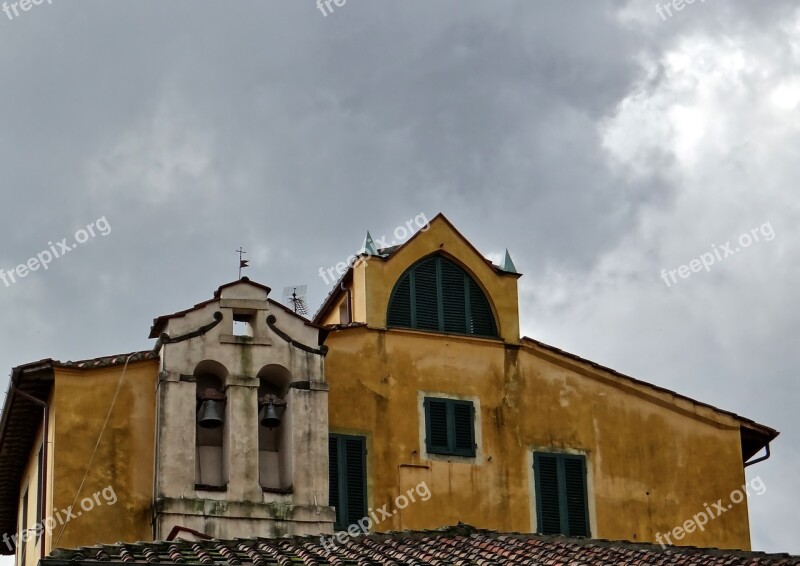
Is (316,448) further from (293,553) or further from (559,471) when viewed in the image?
(293,553)

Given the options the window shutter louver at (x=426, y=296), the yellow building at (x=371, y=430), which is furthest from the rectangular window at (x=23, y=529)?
the window shutter louver at (x=426, y=296)

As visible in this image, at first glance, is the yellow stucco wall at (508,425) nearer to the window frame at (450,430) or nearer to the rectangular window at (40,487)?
the window frame at (450,430)

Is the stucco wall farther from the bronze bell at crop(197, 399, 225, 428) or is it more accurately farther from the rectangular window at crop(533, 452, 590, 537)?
the bronze bell at crop(197, 399, 225, 428)

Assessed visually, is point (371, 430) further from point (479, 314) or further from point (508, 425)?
point (479, 314)

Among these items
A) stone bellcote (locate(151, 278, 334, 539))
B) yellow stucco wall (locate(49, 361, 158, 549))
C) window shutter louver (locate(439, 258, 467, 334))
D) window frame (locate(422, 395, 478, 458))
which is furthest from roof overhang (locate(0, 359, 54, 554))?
window shutter louver (locate(439, 258, 467, 334))

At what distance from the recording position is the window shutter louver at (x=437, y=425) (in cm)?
3606

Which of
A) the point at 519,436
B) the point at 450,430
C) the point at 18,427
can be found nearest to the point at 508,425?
the point at 519,436

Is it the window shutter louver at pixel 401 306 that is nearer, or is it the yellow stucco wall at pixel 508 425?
the yellow stucco wall at pixel 508 425

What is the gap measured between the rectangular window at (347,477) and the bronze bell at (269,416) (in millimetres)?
1338

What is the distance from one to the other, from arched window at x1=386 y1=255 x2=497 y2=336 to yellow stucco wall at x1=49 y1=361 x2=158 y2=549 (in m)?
5.44

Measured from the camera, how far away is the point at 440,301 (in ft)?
123

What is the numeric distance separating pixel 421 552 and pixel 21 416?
11272mm

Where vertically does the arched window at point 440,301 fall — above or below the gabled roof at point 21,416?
above

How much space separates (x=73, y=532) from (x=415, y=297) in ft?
27.2
